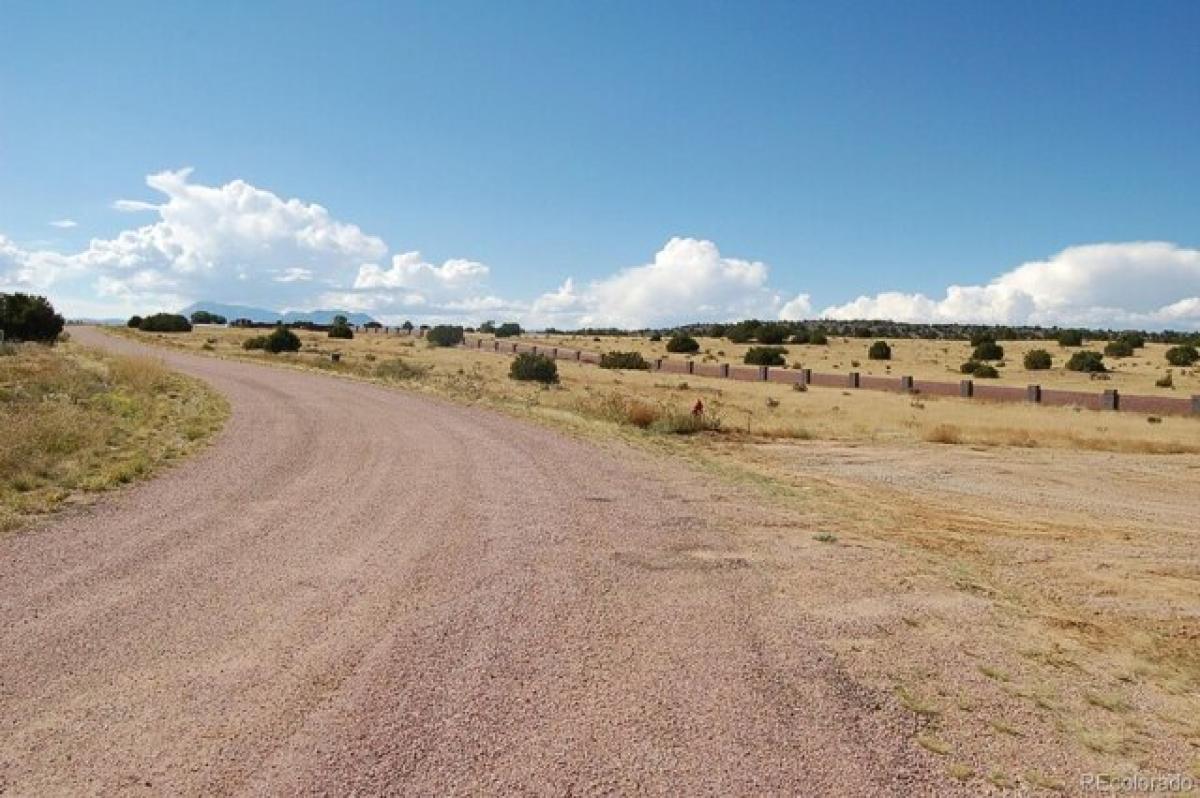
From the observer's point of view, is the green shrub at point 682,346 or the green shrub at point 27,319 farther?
A: the green shrub at point 682,346

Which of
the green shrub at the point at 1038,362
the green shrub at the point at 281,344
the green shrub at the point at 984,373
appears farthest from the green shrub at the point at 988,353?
the green shrub at the point at 281,344

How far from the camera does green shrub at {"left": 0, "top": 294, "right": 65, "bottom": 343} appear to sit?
56.6 m

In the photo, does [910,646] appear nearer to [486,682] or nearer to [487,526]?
[486,682]

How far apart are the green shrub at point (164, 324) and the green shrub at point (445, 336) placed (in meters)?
29.8

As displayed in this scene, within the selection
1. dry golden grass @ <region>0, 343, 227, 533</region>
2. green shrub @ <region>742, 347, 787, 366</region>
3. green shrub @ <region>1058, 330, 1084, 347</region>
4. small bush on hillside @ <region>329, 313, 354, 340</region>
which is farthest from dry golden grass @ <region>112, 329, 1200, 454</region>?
small bush on hillside @ <region>329, 313, 354, 340</region>

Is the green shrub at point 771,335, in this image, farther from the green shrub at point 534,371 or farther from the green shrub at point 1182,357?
the green shrub at point 534,371

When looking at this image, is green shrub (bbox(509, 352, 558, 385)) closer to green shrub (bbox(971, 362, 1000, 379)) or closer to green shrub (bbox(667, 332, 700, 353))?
green shrub (bbox(971, 362, 1000, 379))

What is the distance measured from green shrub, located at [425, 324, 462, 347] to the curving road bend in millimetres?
73894

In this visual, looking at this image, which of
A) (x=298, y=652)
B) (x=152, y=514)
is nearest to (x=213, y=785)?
(x=298, y=652)

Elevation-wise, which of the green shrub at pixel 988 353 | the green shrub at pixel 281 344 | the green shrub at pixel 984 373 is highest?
the green shrub at pixel 281 344

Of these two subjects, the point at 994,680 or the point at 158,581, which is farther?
the point at 158,581

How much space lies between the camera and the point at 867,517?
40.9ft

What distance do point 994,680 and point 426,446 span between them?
12556 millimetres

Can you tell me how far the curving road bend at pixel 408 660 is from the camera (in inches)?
179
